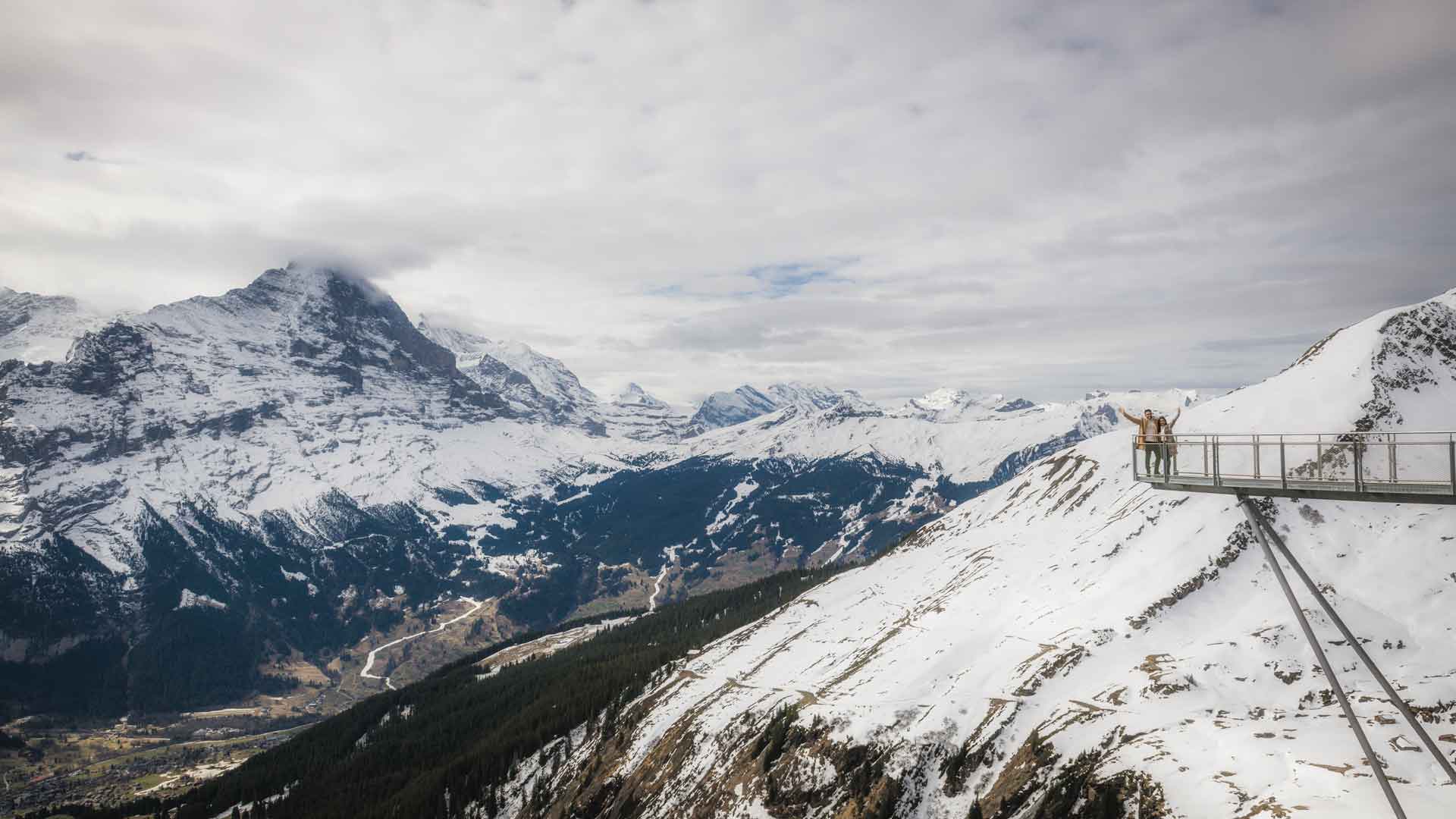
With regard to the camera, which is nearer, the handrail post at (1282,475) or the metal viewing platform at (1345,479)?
the metal viewing platform at (1345,479)

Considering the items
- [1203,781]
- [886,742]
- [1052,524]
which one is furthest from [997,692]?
[1052,524]

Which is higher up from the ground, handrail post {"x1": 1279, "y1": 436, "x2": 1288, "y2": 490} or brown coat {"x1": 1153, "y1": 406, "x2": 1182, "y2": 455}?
brown coat {"x1": 1153, "y1": 406, "x2": 1182, "y2": 455}

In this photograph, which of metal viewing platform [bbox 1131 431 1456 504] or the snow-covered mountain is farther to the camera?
the snow-covered mountain

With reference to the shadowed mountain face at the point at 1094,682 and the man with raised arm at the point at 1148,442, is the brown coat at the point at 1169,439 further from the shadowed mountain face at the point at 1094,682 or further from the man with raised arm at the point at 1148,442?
the shadowed mountain face at the point at 1094,682

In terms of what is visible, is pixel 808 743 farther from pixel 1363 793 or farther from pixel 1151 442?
pixel 1151 442

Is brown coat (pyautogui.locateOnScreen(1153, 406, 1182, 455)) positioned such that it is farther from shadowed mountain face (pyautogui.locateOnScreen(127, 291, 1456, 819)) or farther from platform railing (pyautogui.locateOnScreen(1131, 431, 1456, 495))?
shadowed mountain face (pyautogui.locateOnScreen(127, 291, 1456, 819))

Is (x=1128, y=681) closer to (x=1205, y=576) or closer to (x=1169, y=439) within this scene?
(x=1205, y=576)

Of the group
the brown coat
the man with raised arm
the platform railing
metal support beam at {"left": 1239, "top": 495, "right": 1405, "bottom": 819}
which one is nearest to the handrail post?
the platform railing

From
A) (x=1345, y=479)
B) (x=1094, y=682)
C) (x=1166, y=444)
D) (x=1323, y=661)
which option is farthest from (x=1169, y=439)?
(x=1094, y=682)

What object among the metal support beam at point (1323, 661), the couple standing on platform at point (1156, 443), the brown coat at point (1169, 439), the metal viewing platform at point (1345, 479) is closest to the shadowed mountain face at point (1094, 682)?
the metal support beam at point (1323, 661)
